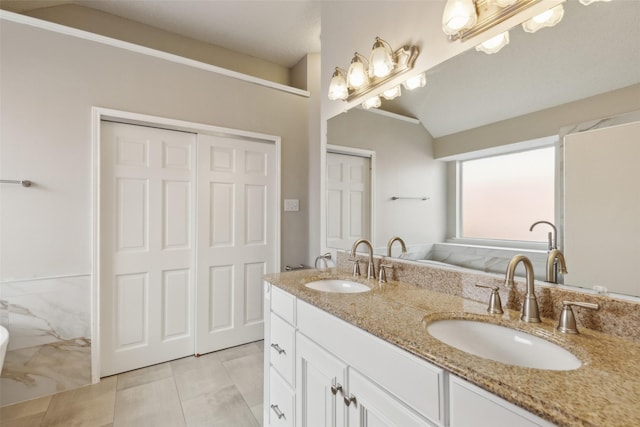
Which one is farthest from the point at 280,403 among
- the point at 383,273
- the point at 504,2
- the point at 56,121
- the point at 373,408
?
the point at 56,121

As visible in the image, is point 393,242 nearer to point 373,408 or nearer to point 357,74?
point 373,408

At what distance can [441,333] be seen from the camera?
95 cm

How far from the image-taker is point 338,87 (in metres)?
1.92

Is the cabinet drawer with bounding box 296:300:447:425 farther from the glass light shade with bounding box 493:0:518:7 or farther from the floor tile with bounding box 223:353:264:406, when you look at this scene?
the glass light shade with bounding box 493:0:518:7

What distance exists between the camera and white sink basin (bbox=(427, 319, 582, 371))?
2.51 ft

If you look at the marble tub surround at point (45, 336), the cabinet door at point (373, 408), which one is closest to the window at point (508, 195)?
the cabinet door at point (373, 408)

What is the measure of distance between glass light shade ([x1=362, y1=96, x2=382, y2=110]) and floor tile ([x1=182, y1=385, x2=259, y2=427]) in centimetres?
196

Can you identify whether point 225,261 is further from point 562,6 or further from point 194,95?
point 562,6

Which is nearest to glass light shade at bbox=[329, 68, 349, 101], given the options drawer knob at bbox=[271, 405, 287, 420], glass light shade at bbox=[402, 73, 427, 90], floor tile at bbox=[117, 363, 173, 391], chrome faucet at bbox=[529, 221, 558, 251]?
glass light shade at bbox=[402, 73, 427, 90]

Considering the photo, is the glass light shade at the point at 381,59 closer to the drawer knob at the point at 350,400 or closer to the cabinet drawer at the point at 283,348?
the cabinet drawer at the point at 283,348

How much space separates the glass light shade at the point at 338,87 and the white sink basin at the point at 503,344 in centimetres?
149

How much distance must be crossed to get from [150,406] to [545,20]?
2707mm

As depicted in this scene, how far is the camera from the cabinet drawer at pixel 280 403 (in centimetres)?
131

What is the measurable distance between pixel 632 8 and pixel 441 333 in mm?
1105
